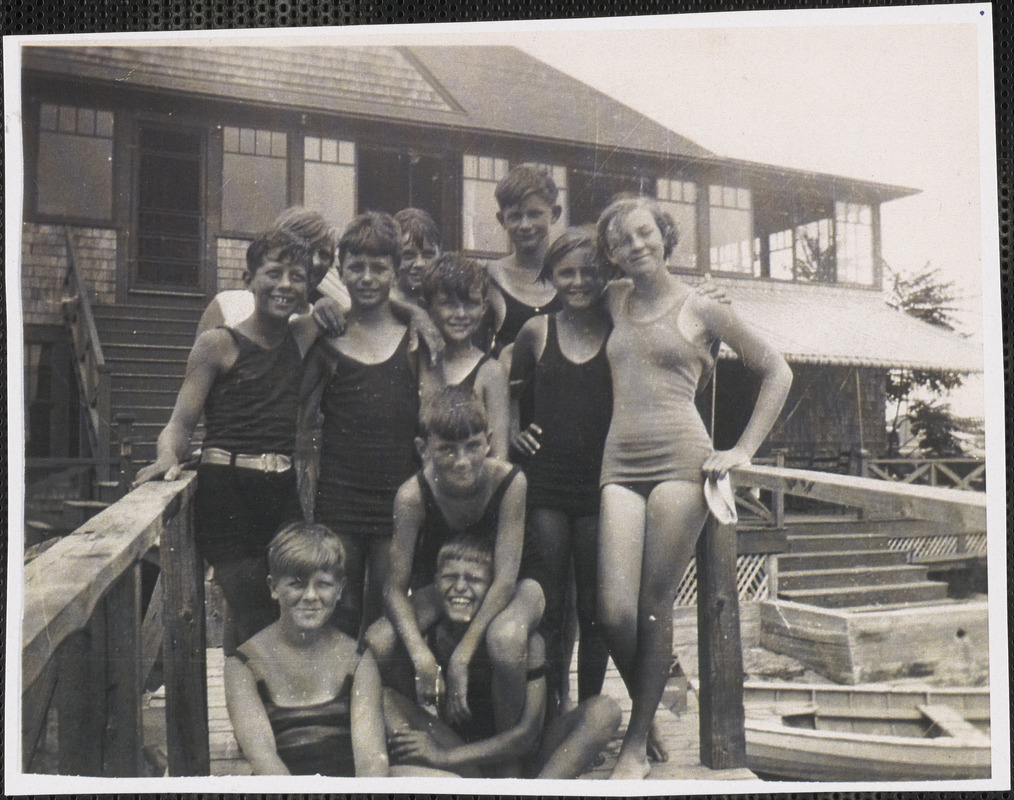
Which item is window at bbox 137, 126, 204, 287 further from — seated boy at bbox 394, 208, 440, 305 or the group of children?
seated boy at bbox 394, 208, 440, 305

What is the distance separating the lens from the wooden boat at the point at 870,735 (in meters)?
3.52

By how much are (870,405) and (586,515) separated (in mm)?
1364

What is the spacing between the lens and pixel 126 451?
3504 millimetres

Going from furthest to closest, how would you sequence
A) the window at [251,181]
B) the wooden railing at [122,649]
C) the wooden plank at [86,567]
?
the window at [251,181] → the wooden railing at [122,649] → the wooden plank at [86,567]

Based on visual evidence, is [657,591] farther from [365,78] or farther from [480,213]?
[365,78]

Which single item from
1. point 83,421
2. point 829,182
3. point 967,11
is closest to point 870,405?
point 829,182

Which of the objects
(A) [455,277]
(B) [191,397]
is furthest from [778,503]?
(B) [191,397]

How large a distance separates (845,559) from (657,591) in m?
0.88

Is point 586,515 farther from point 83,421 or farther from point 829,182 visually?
point 83,421

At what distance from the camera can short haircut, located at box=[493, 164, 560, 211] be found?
3543 millimetres

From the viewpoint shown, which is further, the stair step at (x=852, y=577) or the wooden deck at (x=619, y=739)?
the stair step at (x=852, y=577)

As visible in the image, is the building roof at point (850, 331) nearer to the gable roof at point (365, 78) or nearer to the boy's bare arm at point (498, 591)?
the gable roof at point (365, 78)

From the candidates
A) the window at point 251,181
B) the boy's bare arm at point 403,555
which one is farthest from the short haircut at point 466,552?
the window at point 251,181

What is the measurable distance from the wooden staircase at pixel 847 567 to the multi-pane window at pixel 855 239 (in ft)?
3.69
